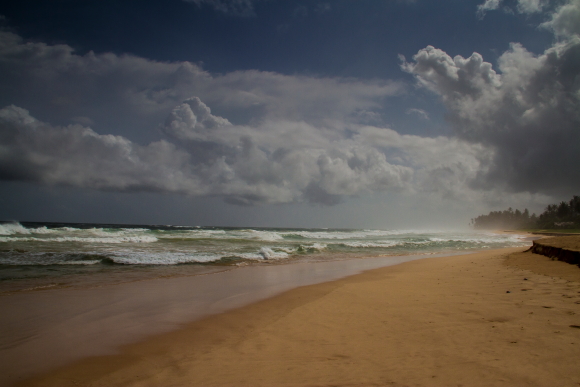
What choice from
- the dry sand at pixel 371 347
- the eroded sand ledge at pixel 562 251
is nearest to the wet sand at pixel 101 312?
the dry sand at pixel 371 347

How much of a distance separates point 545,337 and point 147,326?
19.6ft

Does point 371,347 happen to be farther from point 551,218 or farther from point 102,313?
point 551,218

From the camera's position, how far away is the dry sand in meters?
3.08

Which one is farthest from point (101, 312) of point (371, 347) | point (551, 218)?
point (551, 218)

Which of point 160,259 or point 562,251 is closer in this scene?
point 562,251

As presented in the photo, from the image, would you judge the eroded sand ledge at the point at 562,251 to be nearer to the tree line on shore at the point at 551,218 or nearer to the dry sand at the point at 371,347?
the dry sand at the point at 371,347

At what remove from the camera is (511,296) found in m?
6.04

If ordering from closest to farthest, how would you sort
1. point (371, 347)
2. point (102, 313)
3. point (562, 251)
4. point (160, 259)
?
point (371, 347)
point (102, 313)
point (562, 251)
point (160, 259)

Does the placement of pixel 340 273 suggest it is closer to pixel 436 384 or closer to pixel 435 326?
pixel 435 326

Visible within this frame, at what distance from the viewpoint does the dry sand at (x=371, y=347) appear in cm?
308

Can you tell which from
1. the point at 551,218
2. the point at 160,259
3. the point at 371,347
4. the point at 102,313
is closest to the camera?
the point at 371,347

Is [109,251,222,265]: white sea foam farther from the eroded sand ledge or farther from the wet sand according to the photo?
the eroded sand ledge

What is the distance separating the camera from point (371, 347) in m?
3.88

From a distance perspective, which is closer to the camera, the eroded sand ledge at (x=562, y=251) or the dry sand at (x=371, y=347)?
the dry sand at (x=371, y=347)
